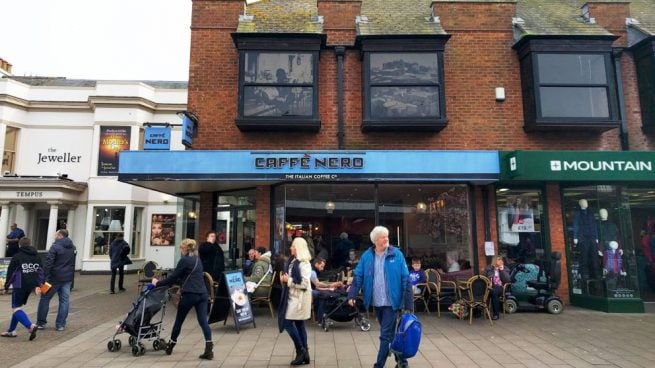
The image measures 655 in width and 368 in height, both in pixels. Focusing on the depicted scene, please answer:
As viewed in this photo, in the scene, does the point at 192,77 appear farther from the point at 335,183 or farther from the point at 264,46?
the point at 335,183

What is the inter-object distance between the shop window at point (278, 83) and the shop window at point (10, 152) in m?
15.0

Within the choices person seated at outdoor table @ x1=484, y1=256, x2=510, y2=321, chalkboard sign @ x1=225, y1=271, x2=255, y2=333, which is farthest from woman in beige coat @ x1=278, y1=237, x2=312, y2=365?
person seated at outdoor table @ x1=484, y1=256, x2=510, y2=321

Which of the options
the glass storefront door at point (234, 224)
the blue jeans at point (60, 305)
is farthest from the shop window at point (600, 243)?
the blue jeans at point (60, 305)

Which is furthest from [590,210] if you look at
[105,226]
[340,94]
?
[105,226]

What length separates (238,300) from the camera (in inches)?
300

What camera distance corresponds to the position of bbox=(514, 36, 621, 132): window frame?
983cm

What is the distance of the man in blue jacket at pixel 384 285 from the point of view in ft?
16.2

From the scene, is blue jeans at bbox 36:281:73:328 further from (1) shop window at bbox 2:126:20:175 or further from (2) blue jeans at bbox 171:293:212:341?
(1) shop window at bbox 2:126:20:175

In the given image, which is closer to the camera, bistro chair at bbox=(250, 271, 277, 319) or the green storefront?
bistro chair at bbox=(250, 271, 277, 319)

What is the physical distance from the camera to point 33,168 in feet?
62.6

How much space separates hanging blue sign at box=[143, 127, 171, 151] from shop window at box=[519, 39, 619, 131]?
857 centimetres

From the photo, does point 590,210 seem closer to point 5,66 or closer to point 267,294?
point 267,294

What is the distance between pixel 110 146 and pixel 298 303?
660 inches

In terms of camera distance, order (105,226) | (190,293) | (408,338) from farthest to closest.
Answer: (105,226)
(190,293)
(408,338)
